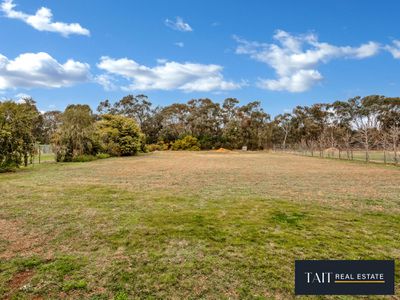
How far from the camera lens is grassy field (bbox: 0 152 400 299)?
264 cm

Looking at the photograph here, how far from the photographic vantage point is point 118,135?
90.6 ft

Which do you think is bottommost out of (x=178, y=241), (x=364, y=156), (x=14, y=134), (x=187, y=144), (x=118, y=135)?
(x=178, y=241)

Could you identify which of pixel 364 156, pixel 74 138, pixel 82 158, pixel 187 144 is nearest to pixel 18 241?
pixel 82 158

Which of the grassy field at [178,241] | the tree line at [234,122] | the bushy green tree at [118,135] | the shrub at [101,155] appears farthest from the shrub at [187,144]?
the grassy field at [178,241]

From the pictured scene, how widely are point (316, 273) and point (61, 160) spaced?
20.2 meters

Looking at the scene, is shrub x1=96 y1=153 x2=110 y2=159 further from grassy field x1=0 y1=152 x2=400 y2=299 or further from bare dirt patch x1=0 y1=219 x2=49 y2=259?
bare dirt patch x1=0 y1=219 x2=49 y2=259

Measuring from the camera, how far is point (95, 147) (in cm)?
2281

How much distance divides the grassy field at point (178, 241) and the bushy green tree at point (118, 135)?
2039cm

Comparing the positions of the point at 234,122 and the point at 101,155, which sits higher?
the point at 234,122

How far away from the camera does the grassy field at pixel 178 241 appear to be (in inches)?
104

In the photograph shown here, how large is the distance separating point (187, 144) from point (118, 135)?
2230cm

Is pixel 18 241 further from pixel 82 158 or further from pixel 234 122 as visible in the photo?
pixel 234 122

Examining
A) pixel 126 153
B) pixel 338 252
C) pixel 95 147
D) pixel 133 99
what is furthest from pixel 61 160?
pixel 133 99

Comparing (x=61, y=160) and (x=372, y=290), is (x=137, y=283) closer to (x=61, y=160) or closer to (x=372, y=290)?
(x=372, y=290)
